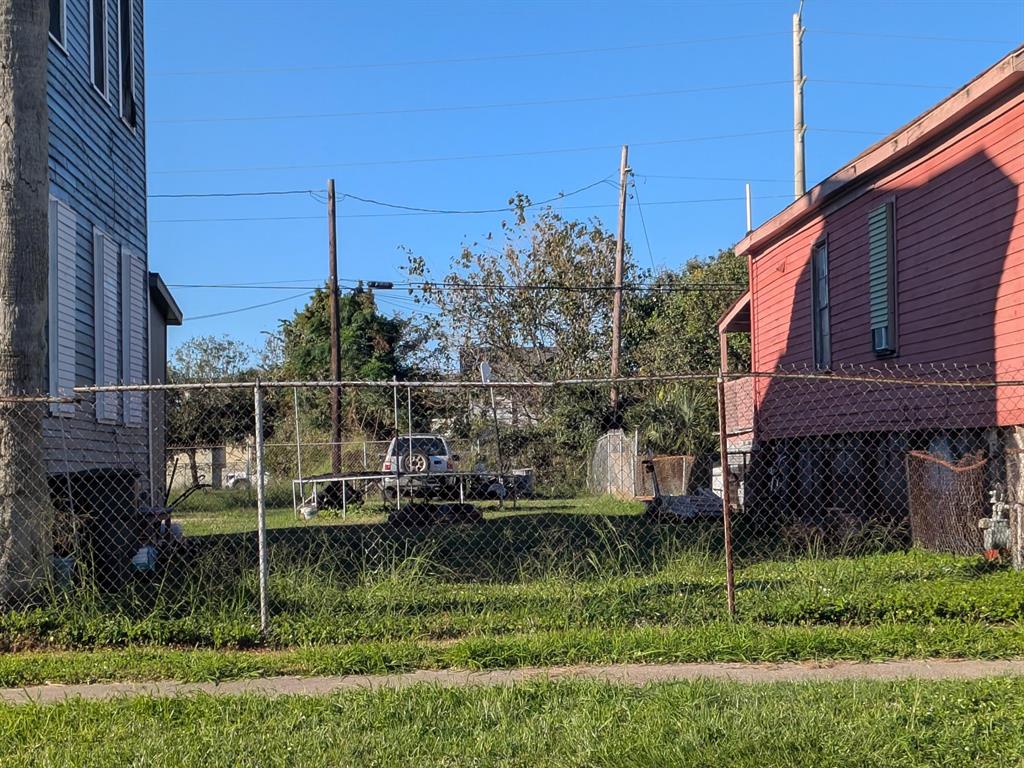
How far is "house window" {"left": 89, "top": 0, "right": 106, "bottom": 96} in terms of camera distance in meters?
12.3

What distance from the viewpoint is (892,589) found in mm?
7949

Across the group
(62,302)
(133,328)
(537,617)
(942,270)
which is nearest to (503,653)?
(537,617)

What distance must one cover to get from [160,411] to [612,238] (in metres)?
21.5

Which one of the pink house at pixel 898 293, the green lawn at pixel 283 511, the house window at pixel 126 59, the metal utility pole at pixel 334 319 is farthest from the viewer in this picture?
the metal utility pole at pixel 334 319

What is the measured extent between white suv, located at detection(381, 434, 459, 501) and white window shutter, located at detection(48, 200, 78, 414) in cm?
442

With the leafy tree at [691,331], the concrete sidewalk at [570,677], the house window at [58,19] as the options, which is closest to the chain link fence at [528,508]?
the concrete sidewalk at [570,677]

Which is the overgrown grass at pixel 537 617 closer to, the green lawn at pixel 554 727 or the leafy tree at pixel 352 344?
the green lawn at pixel 554 727

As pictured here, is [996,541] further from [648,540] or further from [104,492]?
[104,492]

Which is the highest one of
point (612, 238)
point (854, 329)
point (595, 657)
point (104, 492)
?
point (612, 238)

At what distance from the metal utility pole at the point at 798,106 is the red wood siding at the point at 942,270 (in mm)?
8749

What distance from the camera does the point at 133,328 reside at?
45.3 ft

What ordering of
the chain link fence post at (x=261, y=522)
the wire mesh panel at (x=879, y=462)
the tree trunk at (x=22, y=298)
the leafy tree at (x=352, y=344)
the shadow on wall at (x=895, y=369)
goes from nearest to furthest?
1. the chain link fence post at (x=261, y=522)
2. the tree trunk at (x=22, y=298)
3. the wire mesh panel at (x=879, y=462)
4. the shadow on wall at (x=895, y=369)
5. the leafy tree at (x=352, y=344)

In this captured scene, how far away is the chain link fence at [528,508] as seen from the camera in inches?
292

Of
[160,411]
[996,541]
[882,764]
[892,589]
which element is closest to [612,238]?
[160,411]
